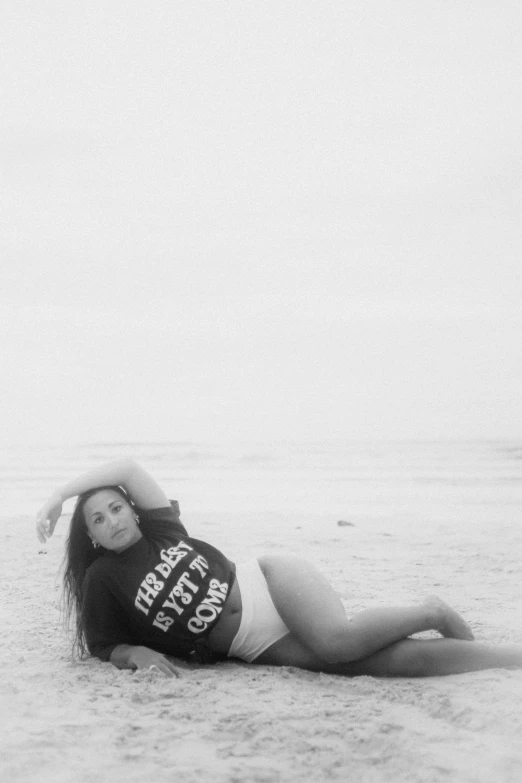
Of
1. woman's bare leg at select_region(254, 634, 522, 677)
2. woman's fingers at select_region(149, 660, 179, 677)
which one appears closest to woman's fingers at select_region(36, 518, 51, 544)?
woman's fingers at select_region(149, 660, 179, 677)

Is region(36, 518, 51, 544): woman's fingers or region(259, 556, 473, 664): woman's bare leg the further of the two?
A: region(36, 518, 51, 544): woman's fingers

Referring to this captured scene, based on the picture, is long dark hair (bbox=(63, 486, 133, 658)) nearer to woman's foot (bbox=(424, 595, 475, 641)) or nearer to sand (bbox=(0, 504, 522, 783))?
sand (bbox=(0, 504, 522, 783))

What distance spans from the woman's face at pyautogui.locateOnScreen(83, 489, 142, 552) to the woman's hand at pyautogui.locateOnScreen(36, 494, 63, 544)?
12 cm

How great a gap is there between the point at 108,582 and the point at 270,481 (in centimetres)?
1070

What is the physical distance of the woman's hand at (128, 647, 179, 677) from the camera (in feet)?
10.6

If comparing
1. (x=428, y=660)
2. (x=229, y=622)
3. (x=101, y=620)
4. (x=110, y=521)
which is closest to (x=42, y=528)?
(x=110, y=521)

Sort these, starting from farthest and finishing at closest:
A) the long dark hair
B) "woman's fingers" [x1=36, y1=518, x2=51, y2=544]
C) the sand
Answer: the long dark hair, "woman's fingers" [x1=36, y1=518, x2=51, y2=544], the sand

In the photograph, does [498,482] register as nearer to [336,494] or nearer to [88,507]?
[336,494]

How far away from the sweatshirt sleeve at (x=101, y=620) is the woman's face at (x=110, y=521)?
0.16m

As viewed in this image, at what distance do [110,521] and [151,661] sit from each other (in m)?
0.60

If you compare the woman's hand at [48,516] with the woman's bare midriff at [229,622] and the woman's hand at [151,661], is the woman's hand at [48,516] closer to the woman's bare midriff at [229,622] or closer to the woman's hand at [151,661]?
the woman's hand at [151,661]

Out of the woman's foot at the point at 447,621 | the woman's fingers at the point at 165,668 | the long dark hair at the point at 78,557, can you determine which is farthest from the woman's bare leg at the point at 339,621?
the long dark hair at the point at 78,557

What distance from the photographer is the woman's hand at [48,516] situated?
3334mm

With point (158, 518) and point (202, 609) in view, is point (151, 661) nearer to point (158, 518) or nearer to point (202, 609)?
point (202, 609)
